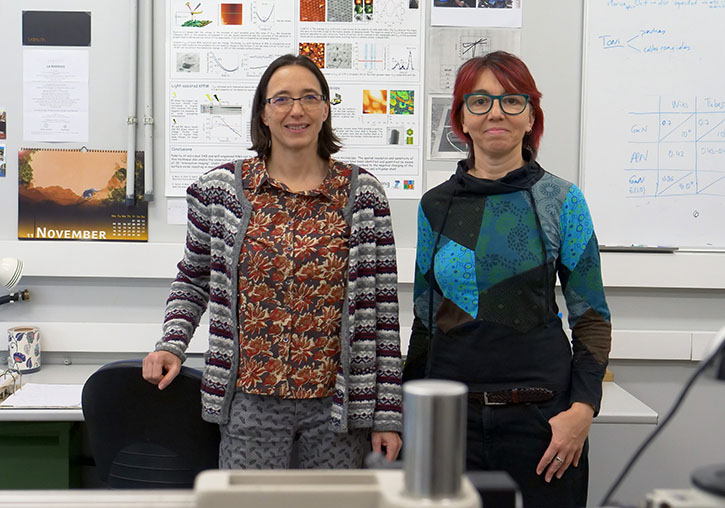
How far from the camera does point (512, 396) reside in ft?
4.61

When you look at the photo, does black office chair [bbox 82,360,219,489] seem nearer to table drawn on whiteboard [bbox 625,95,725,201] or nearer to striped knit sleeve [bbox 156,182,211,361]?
striped knit sleeve [bbox 156,182,211,361]

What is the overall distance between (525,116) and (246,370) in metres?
0.82

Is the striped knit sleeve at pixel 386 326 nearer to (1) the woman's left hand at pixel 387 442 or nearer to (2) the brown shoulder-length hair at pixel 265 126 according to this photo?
(1) the woman's left hand at pixel 387 442

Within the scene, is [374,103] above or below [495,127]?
above

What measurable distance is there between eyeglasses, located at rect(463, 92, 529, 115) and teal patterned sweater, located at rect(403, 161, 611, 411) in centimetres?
13

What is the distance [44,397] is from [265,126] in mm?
1090

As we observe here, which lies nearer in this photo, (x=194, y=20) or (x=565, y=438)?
(x=565, y=438)

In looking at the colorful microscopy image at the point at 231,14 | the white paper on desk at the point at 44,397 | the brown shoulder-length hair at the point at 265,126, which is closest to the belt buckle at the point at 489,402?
the brown shoulder-length hair at the point at 265,126

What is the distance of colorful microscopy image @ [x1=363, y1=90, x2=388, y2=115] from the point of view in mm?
2457

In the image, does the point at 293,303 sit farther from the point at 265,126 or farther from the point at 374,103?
the point at 374,103

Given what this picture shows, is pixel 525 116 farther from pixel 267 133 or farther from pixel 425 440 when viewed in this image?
pixel 425 440

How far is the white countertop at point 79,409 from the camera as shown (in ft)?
6.17

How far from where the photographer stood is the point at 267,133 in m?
1.61

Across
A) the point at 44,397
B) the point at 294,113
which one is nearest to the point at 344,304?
the point at 294,113
